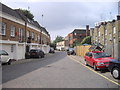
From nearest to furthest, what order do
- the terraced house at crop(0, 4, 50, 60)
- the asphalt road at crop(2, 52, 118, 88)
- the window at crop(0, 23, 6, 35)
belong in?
the asphalt road at crop(2, 52, 118, 88)
the window at crop(0, 23, 6, 35)
the terraced house at crop(0, 4, 50, 60)

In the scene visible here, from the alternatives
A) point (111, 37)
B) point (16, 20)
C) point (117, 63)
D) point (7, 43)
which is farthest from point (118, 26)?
point (117, 63)

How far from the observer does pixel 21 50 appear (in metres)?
24.8

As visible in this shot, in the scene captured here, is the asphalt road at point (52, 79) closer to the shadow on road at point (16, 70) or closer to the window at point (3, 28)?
the shadow on road at point (16, 70)

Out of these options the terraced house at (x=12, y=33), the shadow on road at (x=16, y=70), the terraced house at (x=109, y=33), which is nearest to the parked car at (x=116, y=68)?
the shadow on road at (x=16, y=70)

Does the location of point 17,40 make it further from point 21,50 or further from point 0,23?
point 0,23

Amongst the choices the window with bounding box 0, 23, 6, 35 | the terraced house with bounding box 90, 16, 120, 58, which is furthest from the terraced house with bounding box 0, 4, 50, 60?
the terraced house with bounding box 90, 16, 120, 58

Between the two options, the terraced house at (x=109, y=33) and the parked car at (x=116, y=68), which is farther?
the terraced house at (x=109, y=33)

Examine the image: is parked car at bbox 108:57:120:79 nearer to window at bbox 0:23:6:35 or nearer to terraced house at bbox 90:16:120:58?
window at bbox 0:23:6:35

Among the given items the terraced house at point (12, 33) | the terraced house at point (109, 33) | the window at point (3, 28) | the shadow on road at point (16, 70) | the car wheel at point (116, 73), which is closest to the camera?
the car wheel at point (116, 73)

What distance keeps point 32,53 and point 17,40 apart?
421 centimetres

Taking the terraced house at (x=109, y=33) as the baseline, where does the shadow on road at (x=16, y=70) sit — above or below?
below

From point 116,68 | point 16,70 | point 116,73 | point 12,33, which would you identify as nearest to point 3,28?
point 12,33

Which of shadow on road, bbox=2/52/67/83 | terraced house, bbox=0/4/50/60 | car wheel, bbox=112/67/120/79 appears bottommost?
shadow on road, bbox=2/52/67/83

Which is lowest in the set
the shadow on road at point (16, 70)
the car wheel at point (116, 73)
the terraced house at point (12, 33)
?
the shadow on road at point (16, 70)
